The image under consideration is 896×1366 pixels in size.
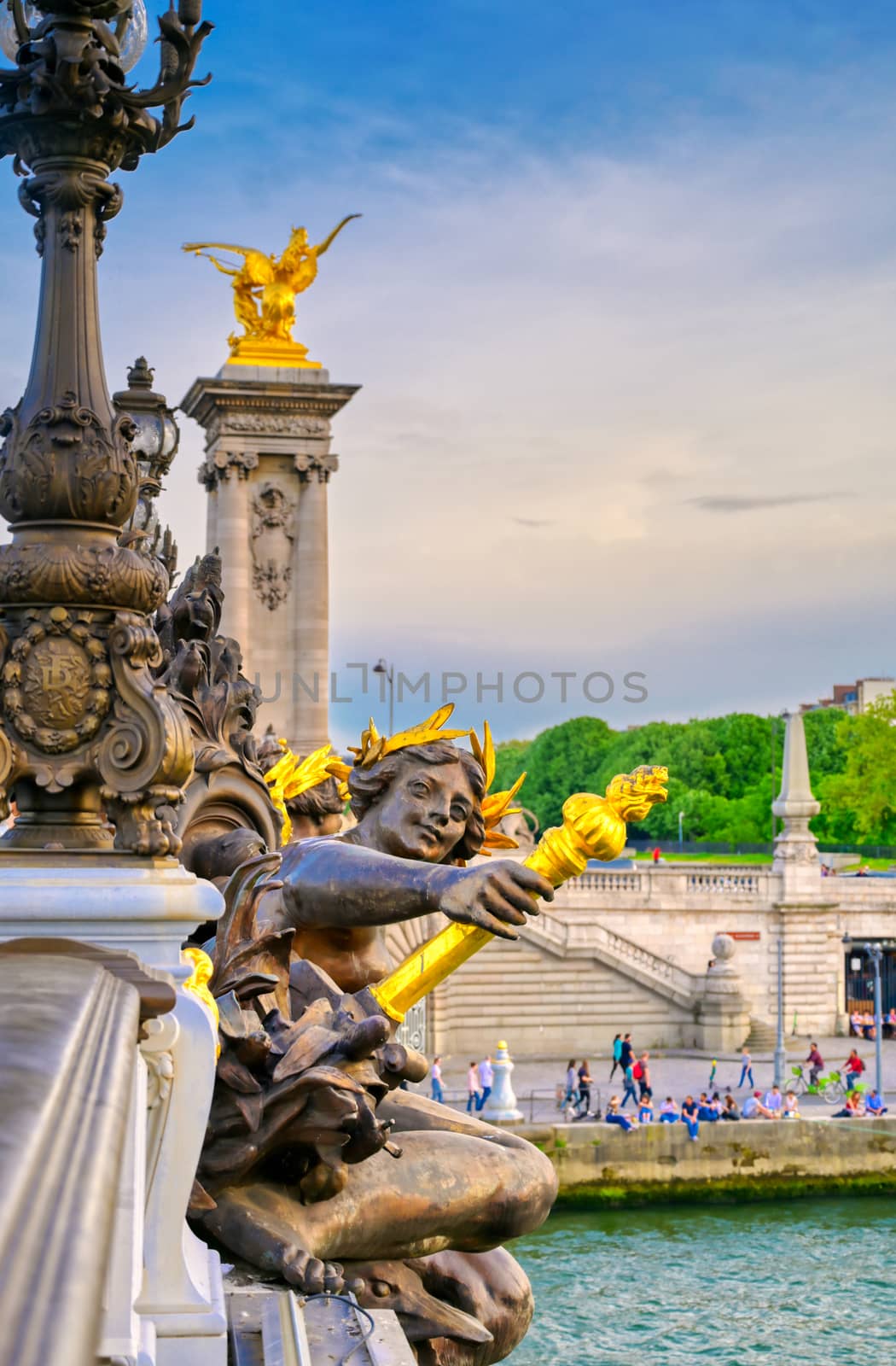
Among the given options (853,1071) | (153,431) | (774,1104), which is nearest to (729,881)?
(853,1071)

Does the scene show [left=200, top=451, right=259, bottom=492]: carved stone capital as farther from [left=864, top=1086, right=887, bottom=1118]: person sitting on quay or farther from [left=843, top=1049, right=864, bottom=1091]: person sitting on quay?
[left=864, top=1086, right=887, bottom=1118]: person sitting on quay

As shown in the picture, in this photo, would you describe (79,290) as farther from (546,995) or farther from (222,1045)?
(546,995)

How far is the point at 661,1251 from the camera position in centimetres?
2892

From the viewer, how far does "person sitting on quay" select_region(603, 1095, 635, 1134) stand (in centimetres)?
3145

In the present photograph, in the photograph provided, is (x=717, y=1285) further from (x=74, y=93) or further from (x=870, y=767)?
(x=870, y=767)

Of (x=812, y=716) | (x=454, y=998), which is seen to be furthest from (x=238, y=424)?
(x=812, y=716)

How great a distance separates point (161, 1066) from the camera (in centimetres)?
322

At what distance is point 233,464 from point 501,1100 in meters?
17.5

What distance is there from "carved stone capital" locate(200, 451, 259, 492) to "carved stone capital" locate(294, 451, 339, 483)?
102cm

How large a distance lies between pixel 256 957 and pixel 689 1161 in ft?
94.6

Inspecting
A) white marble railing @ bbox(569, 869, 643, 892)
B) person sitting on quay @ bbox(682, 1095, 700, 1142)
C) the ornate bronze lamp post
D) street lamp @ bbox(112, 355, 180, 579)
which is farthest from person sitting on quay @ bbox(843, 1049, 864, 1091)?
the ornate bronze lamp post

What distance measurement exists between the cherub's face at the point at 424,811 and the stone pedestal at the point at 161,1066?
2.35 feet

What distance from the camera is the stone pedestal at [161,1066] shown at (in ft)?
10.5

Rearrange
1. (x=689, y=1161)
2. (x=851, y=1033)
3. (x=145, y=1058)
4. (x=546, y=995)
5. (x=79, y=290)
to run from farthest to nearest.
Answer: (x=851, y=1033)
(x=546, y=995)
(x=689, y=1161)
(x=79, y=290)
(x=145, y=1058)
